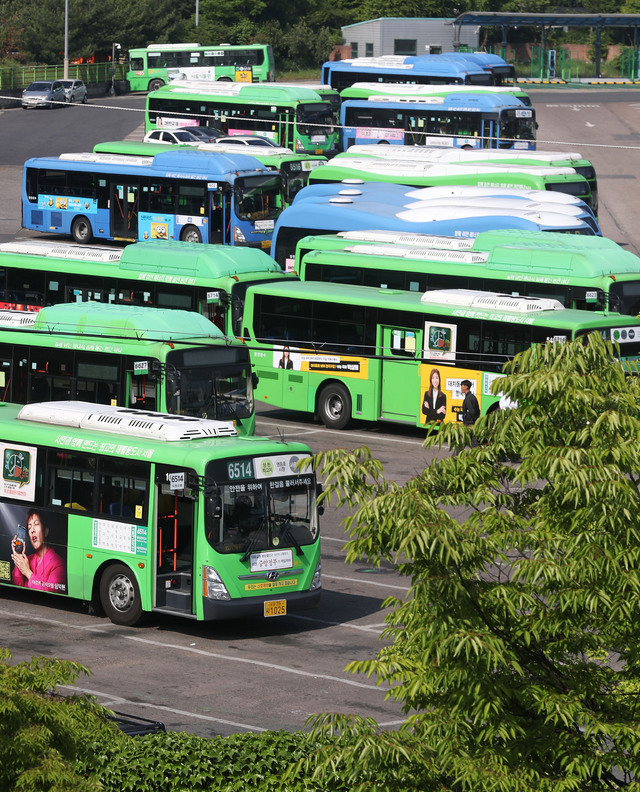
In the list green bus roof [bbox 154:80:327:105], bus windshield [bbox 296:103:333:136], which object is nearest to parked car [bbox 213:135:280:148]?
bus windshield [bbox 296:103:333:136]

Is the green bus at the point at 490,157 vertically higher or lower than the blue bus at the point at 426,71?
lower

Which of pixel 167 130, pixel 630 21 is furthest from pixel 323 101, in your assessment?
pixel 630 21

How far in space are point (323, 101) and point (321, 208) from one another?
22.5 m

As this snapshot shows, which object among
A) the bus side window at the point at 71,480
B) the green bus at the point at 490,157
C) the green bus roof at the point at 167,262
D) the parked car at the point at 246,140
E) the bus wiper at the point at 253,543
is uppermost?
the parked car at the point at 246,140

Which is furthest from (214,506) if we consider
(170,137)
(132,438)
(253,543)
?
(170,137)

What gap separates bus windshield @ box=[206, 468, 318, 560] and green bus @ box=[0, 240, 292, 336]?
14.0 m

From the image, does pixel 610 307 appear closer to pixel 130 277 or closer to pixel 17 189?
pixel 130 277

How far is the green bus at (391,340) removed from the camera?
2778 centimetres

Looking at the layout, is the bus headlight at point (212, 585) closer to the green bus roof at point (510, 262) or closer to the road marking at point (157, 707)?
the road marking at point (157, 707)

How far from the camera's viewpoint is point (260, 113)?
199ft

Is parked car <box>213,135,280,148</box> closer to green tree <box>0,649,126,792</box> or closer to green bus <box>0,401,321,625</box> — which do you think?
green bus <box>0,401,321,625</box>

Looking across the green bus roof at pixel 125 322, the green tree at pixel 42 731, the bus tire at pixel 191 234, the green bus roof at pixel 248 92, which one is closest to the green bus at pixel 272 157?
the bus tire at pixel 191 234

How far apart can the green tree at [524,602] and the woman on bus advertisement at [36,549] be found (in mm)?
10863

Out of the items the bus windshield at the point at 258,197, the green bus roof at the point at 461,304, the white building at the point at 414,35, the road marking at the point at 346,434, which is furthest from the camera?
the white building at the point at 414,35
